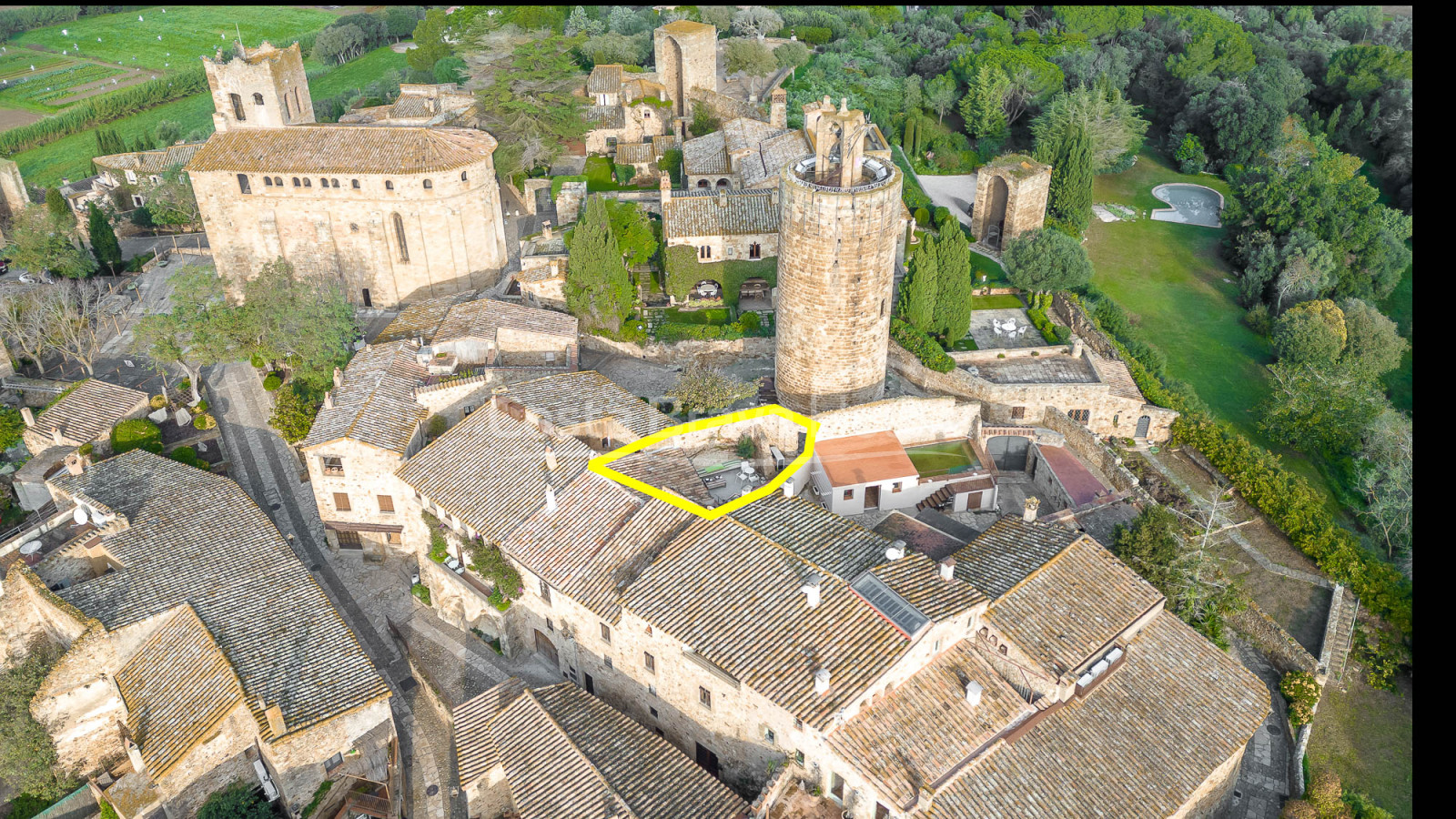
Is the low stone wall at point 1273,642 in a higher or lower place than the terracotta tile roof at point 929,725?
lower

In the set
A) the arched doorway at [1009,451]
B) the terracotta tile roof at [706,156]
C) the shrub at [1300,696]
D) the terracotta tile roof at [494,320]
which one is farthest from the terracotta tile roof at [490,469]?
the terracotta tile roof at [706,156]

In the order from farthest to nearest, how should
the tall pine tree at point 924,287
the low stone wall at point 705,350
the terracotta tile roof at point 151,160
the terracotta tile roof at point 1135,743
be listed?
the terracotta tile roof at point 151,160 < the low stone wall at point 705,350 < the tall pine tree at point 924,287 < the terracotta tile roof at point 1135,743

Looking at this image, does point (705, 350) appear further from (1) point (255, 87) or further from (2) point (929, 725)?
(1) point (255, 87)

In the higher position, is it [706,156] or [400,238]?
[706,156]

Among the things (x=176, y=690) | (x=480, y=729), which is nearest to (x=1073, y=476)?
(x=480, y=729)

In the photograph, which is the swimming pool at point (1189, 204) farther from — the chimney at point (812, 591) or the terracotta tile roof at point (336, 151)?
the chimney at point (812, 591)

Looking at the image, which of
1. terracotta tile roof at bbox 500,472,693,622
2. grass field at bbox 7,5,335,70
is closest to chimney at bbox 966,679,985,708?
terracotta tile roof at bbox 500,472,693,622
